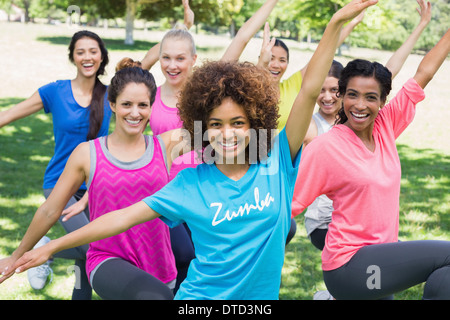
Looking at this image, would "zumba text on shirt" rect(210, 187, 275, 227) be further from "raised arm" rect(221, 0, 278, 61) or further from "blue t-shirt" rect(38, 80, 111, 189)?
"blue t-shirt" rect(38, 80, 111, 189)

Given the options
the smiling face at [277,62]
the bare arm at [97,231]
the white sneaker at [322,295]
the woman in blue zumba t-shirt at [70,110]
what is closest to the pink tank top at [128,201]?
the bare arm at [97,231]

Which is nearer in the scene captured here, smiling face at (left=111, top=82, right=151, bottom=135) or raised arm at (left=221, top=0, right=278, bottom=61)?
smiling face at (left=111, top=82, right=151, bottom=135)

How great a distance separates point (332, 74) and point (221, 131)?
2.44 meters

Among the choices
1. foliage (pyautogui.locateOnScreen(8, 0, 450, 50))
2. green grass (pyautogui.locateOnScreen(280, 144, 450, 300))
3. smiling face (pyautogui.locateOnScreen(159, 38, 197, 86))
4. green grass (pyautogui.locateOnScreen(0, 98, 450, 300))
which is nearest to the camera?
smiling face (pyautogui.locateOnScreen(159, 38, 197, 86))

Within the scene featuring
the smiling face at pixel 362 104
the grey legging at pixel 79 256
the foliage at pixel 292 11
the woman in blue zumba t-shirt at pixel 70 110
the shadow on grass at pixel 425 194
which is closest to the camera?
the smiling face at pixel 362 104

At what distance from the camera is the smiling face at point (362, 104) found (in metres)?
3.23

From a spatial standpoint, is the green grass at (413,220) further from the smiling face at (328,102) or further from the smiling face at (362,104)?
the smiling face at (362,104)

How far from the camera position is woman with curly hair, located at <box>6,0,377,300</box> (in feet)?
7.88

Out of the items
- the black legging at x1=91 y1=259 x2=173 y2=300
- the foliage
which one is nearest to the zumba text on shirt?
the black legging at x1=91 y1=259 x2=173 y2=300

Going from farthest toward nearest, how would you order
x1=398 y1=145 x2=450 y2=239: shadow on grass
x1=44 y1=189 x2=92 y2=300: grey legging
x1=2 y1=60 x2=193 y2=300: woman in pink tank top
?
x1=398 y1=145 x2=450 y2=239: shadow on grass, x1=44 y1=189 x2=92 y2=300: grey legging, x1=2 y1=60 x2=193 y2=300: woman in pink tank top

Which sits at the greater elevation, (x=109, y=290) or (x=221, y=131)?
(x=221, y=131)

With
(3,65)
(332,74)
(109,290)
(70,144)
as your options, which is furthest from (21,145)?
(3,65)

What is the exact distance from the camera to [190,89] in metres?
2.59
